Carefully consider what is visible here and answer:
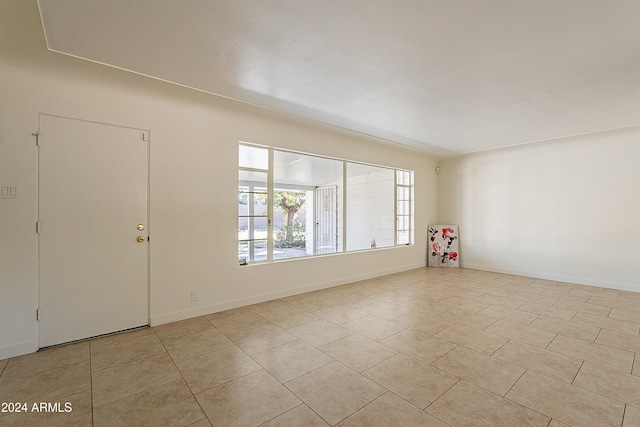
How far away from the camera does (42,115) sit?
2.83 meters

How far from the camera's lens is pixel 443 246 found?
23.5 ft

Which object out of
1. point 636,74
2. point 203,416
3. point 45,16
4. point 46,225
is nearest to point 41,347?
point 46,225

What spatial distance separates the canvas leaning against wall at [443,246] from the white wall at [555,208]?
0.19 meters

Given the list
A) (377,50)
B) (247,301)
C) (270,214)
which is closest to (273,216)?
(270,214)

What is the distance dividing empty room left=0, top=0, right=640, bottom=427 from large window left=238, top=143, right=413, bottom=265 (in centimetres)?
7

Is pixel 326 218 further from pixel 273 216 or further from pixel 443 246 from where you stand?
pixel 273 216

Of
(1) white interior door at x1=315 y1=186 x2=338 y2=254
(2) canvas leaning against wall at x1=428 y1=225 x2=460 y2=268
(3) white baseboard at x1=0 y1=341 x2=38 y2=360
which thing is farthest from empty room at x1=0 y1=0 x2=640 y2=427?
(1) white interior door at x1=315 y1=186 x2=338 y2=254

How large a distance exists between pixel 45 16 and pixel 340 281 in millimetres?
4824

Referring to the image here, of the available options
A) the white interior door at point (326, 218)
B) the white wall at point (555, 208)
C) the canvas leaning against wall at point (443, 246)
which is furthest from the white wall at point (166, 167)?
the white wall at point (555, 208)

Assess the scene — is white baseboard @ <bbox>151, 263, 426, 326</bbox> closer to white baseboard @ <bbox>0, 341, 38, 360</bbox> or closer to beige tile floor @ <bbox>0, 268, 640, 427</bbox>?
beige tile floor @ <bbox>0, 268, 640, 427</bbox>

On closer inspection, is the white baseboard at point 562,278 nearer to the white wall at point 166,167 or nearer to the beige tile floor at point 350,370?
the beige tile floor at point 350,370

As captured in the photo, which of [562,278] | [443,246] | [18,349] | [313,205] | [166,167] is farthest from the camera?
[313,205]

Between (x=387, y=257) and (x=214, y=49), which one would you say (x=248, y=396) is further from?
(x=387, y=257)

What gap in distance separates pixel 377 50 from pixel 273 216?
272 cm
